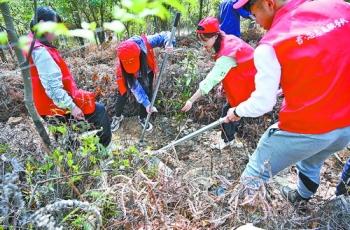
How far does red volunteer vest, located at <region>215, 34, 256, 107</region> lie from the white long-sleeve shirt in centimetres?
117

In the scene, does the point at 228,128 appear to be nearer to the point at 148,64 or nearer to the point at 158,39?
the point at 148,64

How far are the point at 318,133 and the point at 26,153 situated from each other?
2.13m

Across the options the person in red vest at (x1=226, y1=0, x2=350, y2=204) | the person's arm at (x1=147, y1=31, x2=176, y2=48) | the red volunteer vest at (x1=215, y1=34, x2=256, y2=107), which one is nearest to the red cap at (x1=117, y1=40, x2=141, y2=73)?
the person's arm at (x1=147, y1=31, x2=176, y2=48)

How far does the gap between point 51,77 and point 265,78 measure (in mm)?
1806

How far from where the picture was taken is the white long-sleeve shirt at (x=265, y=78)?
2023mm

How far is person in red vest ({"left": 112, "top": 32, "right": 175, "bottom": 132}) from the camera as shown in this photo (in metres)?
4.30

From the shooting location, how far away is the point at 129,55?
4266 millimetres

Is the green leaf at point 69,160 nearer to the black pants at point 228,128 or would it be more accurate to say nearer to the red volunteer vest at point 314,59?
the red volunteer vest at point 314,59

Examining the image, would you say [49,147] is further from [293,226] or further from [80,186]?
[293,226]

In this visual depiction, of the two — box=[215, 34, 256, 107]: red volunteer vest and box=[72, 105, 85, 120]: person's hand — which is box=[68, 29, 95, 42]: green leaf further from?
box=[215, 34, 256, 107]: red volunteer vest

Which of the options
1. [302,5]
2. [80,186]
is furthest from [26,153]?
[302,5]

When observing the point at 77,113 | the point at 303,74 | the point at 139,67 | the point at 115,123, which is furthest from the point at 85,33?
the point at 115,123

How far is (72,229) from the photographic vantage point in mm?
1995

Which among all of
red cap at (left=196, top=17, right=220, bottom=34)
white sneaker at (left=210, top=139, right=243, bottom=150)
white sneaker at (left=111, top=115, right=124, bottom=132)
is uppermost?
red cap at (left=196, top=17, right=220, bottom=34)
